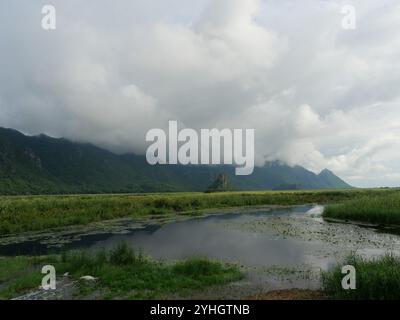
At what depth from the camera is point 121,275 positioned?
17969 mm

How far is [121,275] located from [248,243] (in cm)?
1535

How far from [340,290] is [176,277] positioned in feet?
26.9

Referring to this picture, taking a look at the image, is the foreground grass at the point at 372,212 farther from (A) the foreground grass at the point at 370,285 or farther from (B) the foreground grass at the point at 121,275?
(B) the foreground grass at the point at 121,275

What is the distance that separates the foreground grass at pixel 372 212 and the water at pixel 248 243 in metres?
4.34

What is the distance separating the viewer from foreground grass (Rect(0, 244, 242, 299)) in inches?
627

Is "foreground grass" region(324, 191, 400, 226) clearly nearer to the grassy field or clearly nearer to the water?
the water

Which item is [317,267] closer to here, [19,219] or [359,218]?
[359,218]

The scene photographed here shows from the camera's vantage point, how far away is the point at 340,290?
14.5m

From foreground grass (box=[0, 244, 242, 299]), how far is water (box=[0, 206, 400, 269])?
4.46 m

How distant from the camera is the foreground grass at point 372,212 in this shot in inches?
1518
